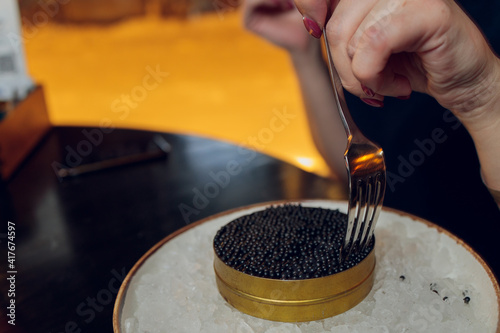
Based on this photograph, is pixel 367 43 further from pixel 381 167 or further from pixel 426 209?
pixel 426 209

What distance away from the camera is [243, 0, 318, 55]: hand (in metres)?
1.37

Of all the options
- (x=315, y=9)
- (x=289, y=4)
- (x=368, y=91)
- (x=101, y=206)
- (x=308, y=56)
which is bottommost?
(x=101, y=206)

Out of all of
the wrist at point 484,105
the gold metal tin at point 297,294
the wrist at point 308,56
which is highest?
the wrist at point 484,105

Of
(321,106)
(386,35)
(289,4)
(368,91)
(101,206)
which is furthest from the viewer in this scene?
(321,106)

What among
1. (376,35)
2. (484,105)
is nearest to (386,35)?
(376,35)

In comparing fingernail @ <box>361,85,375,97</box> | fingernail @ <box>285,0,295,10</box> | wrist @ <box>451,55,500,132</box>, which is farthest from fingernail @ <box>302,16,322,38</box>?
fingernail @ <box>285,0,295,10</box>

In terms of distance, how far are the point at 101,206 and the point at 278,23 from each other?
70 centimetres

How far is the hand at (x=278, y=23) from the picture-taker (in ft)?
4.49

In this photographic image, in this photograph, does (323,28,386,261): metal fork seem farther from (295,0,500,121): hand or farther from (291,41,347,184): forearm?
(291,41,347,184): forearm

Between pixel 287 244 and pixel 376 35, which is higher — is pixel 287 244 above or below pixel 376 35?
below

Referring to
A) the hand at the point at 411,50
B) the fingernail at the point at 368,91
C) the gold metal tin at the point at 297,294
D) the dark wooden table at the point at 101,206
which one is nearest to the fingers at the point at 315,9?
the hand at the point at 411,50

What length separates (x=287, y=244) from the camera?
716 millimetres

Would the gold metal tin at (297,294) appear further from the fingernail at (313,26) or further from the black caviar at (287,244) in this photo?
the fingernail at (313,26)

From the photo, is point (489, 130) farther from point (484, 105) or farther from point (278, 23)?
point (278, 23)
